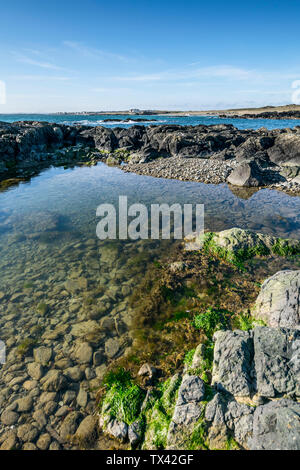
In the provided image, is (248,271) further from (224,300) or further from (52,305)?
(52,305)

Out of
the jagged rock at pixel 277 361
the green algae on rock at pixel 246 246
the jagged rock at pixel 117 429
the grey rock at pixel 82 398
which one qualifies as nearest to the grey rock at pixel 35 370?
the grey rock at pixel 82 398

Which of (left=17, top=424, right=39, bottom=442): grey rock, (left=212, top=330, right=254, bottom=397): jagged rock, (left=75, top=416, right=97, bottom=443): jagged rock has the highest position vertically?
(left=212, top=330, right=254, bottom=397): jagged rock

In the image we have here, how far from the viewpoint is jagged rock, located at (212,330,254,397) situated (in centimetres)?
448

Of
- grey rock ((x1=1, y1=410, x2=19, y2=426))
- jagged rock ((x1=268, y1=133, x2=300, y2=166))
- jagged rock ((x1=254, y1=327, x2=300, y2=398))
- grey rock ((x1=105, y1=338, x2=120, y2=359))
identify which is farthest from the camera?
jagged rock ((x1=268, y1=133, x2=300, y2=166))

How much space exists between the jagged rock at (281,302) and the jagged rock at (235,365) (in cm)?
156

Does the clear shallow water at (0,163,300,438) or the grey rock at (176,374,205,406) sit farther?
the clear shallow water at (0,163,300,438)

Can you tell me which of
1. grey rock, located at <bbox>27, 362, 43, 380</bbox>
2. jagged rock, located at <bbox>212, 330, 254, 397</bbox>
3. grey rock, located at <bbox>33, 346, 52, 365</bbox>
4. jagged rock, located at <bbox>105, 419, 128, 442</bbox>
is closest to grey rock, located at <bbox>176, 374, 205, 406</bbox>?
jagged rock, located at <bbox>212, 330, 254, 397</bbox>

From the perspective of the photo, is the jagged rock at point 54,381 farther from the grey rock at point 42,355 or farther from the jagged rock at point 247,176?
the jagged rock at point 247,176

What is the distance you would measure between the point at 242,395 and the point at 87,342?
171 inches

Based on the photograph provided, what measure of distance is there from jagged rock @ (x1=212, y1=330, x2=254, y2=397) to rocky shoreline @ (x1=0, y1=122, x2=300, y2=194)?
19109mm

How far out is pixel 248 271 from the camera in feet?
31.3

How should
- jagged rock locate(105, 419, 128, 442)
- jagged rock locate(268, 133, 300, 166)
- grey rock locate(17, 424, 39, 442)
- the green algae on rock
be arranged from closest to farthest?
jagged rock locate(105, 419, 128, 442) < grey rock locate(17, 424, 39, 442) < the green algae on rock < jagged rock locate(268, 133, 300, 166)

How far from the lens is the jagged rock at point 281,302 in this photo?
6.07 meters

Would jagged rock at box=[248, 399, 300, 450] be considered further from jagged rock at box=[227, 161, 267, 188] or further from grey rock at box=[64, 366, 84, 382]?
jagged rock at box=[227, 161, 267, 188]
